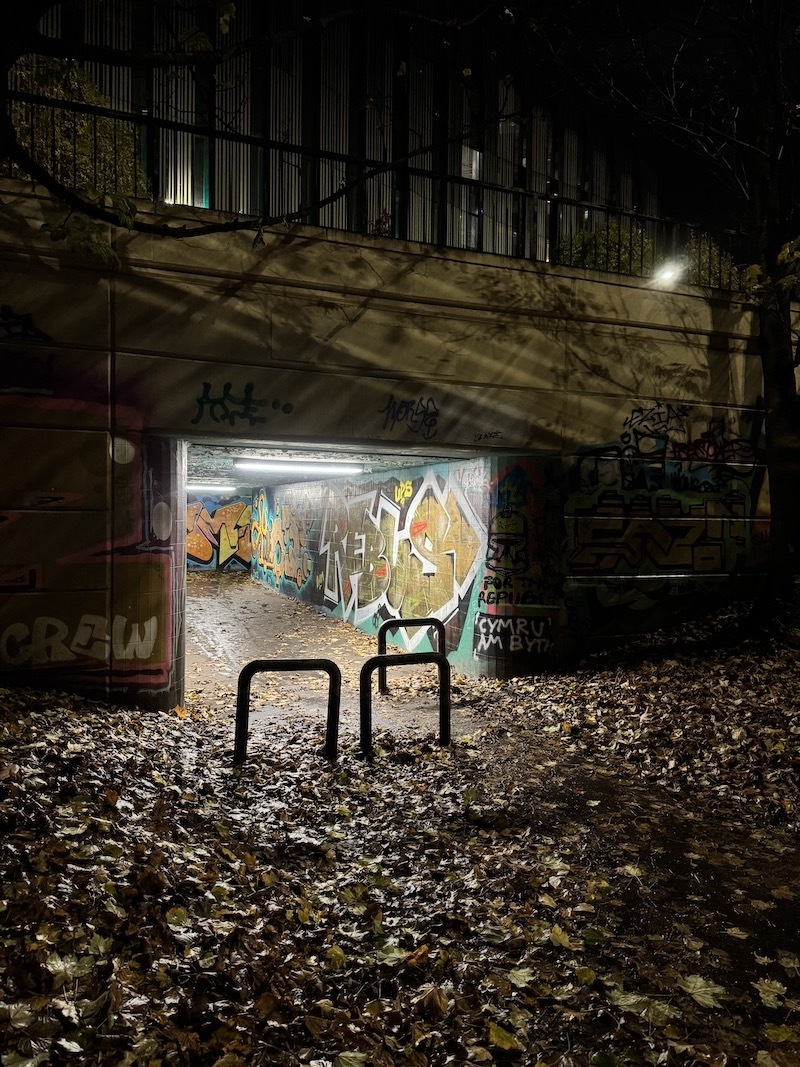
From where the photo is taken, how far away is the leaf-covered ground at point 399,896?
297 centimetres

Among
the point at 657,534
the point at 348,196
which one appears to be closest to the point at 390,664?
the point at 657,534

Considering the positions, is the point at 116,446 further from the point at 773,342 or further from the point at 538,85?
the point at 538,85

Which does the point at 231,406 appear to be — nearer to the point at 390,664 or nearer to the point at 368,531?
the point at 390,664

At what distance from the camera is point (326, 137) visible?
1252cm

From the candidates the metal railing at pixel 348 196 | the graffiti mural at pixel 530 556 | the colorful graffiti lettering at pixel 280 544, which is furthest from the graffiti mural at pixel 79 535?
the colorful graffiti lettering at pixel 280 544

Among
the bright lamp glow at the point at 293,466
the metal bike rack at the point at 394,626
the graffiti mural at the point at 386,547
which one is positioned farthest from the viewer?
the bright lamp glow at the point at 293,466

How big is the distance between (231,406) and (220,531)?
16.5 m

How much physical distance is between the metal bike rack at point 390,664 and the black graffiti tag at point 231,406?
3.31 metres

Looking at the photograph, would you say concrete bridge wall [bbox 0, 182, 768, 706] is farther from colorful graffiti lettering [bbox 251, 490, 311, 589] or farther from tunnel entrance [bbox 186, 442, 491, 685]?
colorful graffiti lettering [bbox 251, 490, 311, 589]

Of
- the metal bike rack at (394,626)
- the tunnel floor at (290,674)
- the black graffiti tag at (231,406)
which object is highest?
the black graffiti tag at (231,406)

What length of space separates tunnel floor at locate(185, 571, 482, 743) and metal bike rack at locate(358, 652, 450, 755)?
59cm

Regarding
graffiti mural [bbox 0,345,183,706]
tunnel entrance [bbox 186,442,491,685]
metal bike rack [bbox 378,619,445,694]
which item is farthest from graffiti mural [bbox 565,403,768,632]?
graffiti mural [bbox 0,345,183,706]

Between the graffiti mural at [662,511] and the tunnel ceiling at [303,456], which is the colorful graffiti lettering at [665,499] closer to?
the graffiti mural at [662,511]

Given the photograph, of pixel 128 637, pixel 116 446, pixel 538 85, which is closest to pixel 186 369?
pixel 116 446
